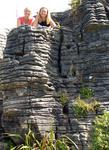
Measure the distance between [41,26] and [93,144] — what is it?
4656mm

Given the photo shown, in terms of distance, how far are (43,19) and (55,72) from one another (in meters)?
1.90

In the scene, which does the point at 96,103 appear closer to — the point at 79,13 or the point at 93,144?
the point at 93,144

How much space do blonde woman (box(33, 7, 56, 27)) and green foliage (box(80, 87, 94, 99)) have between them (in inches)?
105

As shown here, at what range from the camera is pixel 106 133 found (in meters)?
15.6

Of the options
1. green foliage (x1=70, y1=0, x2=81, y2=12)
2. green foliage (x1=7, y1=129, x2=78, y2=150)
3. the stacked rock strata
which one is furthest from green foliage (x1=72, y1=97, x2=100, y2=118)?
A: green foliage (x1=70, y1=0, x2=81, y2=12)

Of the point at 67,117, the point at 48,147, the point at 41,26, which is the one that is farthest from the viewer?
the point at 41,26

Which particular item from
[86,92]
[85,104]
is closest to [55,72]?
[86,92]

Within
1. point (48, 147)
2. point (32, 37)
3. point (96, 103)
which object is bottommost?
point (48, 147)

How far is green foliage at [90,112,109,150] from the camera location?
50.3ft

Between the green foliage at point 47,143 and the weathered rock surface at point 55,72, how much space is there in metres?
0.26

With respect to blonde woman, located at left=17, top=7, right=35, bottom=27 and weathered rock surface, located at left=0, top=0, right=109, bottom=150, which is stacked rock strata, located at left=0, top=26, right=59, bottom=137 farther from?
blonde woman, located at left=17, top=7, right=35, bottom=27

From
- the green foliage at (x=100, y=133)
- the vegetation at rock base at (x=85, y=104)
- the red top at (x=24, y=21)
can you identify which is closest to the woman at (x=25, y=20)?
the red top at (x=24, y=21)

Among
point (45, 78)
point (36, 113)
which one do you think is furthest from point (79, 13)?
point (36, 113)

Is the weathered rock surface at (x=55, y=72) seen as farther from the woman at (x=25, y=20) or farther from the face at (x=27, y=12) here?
the face at (x=27, y=12)
